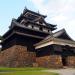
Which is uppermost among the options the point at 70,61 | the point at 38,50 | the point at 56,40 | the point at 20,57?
the point at 56,40

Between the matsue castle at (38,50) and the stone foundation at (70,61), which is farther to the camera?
the stone foundation at (70,61)

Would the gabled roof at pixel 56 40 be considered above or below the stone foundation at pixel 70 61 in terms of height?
above

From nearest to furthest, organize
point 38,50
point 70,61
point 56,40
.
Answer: point 56,40, point 70,61, point 38,50

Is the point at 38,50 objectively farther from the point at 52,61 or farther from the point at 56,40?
the point at 56,40

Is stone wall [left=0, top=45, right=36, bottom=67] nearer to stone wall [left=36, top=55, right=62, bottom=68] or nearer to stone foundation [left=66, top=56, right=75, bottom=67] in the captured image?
stone wall [left=36, top=55, right=62, bottom=68]

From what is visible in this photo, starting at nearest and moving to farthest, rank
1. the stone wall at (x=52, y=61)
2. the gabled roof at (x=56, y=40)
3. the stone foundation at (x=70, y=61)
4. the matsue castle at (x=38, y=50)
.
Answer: the stone wall at (x=52, y=61)
the gabled roof at (x=56, y=40)
the matsue castle at (x=38, y=50)
the stone foundation at (x=70, y=61)

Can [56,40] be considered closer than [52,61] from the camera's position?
No

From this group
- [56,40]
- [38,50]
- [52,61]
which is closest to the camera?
[52,61]

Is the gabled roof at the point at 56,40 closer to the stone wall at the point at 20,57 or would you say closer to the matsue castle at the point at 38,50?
the matsue castle at the point at 38,50

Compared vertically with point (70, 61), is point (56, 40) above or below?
above

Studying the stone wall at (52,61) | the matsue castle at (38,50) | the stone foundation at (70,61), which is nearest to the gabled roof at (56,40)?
the matsue castle at (38,50)

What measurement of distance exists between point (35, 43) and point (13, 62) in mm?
5445

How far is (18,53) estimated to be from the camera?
23.1 meters

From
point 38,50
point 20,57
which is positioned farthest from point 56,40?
point 20,57
